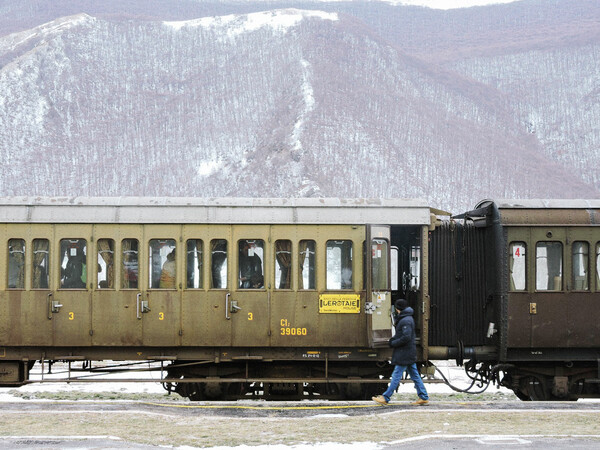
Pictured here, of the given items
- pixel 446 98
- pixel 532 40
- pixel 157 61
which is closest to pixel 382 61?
pixel 446 98

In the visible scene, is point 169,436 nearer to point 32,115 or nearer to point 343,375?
point 343,375

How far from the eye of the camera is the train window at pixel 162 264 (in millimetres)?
14086

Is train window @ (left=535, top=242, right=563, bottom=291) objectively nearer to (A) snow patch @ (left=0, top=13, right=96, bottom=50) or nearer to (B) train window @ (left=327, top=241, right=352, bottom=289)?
(B) train window @ (left=327, top=241, right=352, bottom=289)

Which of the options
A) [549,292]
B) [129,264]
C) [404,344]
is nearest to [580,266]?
[549,292]

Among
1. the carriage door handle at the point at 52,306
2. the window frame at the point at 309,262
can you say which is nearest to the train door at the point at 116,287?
the carriage door handle at the point at 52,306

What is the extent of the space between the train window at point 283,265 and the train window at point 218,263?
0.97m

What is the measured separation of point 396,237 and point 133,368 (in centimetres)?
578

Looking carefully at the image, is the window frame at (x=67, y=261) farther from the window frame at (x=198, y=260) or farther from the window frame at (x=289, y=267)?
the window frame at (x=289, y=267)

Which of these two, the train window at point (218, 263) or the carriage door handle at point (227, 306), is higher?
the train window at point (218, 263)

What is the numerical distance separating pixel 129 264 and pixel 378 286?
15.3ft

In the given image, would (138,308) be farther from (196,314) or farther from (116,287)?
(196,314)

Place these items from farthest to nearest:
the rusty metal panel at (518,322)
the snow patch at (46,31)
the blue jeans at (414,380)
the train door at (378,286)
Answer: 1. the snow patch at (46,31)
2. the rusty metal panel at (518,322)
3. the train door at (378,286)
4. the blue jeans at (414,380)

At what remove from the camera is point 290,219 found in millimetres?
14203

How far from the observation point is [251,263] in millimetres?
14141
